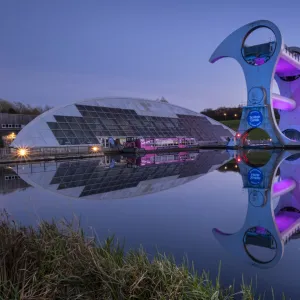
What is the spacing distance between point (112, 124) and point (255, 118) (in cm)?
2158

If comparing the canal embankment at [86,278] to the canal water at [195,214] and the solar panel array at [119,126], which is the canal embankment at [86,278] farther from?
the solar panel array at [119,126]

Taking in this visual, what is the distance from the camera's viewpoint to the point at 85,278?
414cm

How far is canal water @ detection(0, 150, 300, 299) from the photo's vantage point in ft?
20.5

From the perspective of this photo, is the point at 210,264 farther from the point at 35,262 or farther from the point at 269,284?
the point at 35,262

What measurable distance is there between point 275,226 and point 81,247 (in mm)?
5819

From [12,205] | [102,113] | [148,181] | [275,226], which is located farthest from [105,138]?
[275,226]

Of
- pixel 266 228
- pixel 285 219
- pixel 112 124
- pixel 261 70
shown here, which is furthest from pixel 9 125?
pixel 266 228

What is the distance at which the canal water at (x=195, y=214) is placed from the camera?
623cm

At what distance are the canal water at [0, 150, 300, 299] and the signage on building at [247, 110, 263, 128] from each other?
1246 inches

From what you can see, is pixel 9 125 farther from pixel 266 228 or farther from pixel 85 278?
pixel 85 278

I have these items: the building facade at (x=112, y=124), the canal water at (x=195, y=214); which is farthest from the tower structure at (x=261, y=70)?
the canal water at (x=195, y=214)

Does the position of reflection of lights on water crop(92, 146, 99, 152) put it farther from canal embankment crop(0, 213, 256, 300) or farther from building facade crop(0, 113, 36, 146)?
canal embankment crop(0, 213, 256, 300)

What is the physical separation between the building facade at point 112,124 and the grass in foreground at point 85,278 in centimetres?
3257

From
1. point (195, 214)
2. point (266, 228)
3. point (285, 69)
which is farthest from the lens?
point (285, 69)
